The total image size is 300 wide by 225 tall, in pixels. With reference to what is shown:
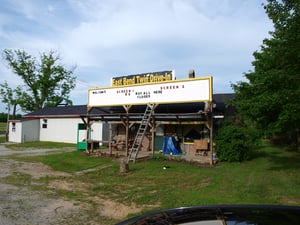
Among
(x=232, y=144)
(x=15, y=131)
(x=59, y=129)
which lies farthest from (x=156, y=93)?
(x=15, y=131)

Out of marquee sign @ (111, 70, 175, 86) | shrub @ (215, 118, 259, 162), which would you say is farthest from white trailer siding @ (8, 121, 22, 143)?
shrub @ (215, 118, 259, 162)

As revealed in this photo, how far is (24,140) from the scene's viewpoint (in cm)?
3303

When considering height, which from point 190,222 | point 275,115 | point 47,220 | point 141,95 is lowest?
point 47,220

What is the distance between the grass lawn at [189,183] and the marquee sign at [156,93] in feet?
12.5

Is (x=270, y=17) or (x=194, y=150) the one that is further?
(x=194, y=150)

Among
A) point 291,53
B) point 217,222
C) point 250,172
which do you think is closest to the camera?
point 217,222

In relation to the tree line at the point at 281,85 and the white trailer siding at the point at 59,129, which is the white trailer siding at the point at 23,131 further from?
the tree line at the point at 281,85

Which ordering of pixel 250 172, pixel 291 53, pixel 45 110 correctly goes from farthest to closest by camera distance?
pixel 45 110
pixel 250 172
pixel 291 53

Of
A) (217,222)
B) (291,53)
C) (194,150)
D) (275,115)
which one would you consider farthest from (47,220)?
(194,150)

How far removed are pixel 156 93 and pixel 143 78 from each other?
183cm

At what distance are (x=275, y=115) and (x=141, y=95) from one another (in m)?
10.2

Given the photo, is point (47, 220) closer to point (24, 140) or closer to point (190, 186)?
point (190, 186)

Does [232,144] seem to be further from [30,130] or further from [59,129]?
[30,130]

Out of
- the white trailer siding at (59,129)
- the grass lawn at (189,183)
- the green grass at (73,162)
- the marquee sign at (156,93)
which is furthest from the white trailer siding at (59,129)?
the grass lawn at (189,183)
